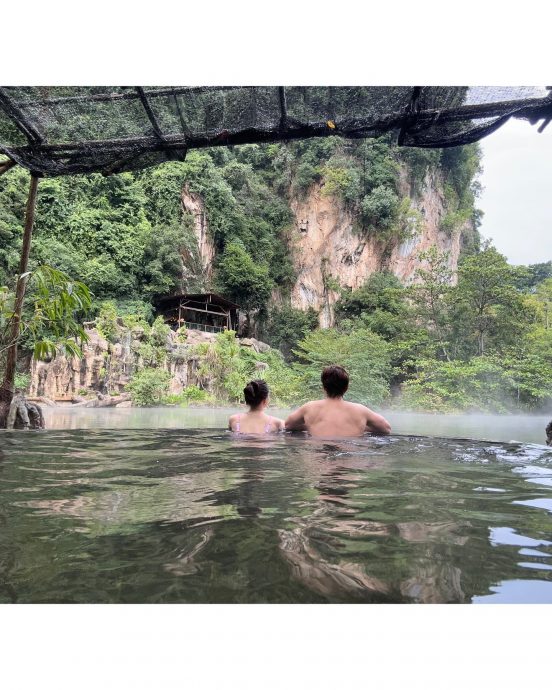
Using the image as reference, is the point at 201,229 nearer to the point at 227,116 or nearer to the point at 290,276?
the point at 290,276

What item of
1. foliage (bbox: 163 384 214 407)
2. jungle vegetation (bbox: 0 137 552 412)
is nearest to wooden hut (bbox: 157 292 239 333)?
jungle vegetation (bbox: 0 137 552 412)

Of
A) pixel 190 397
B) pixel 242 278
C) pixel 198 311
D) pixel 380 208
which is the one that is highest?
pixel 380 208

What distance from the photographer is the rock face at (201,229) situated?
18703 millimetres

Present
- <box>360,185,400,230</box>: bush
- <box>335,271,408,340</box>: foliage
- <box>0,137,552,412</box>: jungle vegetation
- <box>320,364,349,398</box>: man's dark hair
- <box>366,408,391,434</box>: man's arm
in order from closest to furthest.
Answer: <box>320,364,349,398</box>: man's dark hair
<box>366,408,391,434</box>: man's arm
<box>0,137,552,412</box>: jungle vegetation
<box>335,271,408,340</box>: foliage
<box>360,185,400,230</box>: bush

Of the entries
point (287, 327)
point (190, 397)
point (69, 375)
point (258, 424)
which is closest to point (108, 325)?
point (69, 375)

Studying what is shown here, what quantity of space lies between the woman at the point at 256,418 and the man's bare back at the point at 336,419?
17 centimetres

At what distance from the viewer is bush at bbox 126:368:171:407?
12445mm

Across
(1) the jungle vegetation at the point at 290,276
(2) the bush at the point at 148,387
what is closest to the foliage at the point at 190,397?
(1) the jungle vegetation at the point at 290,276

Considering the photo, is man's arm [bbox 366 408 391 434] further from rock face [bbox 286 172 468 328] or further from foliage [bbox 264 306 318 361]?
rock face [bbox 286 172 468 328]

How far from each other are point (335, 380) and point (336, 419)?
27 centimetres

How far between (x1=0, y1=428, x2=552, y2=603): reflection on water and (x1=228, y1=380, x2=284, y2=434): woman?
715mm

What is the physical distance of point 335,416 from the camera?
2.89m

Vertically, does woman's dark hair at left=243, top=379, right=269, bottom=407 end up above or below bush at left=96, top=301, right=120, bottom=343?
below

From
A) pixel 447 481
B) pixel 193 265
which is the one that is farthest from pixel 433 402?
pixel 447 481
